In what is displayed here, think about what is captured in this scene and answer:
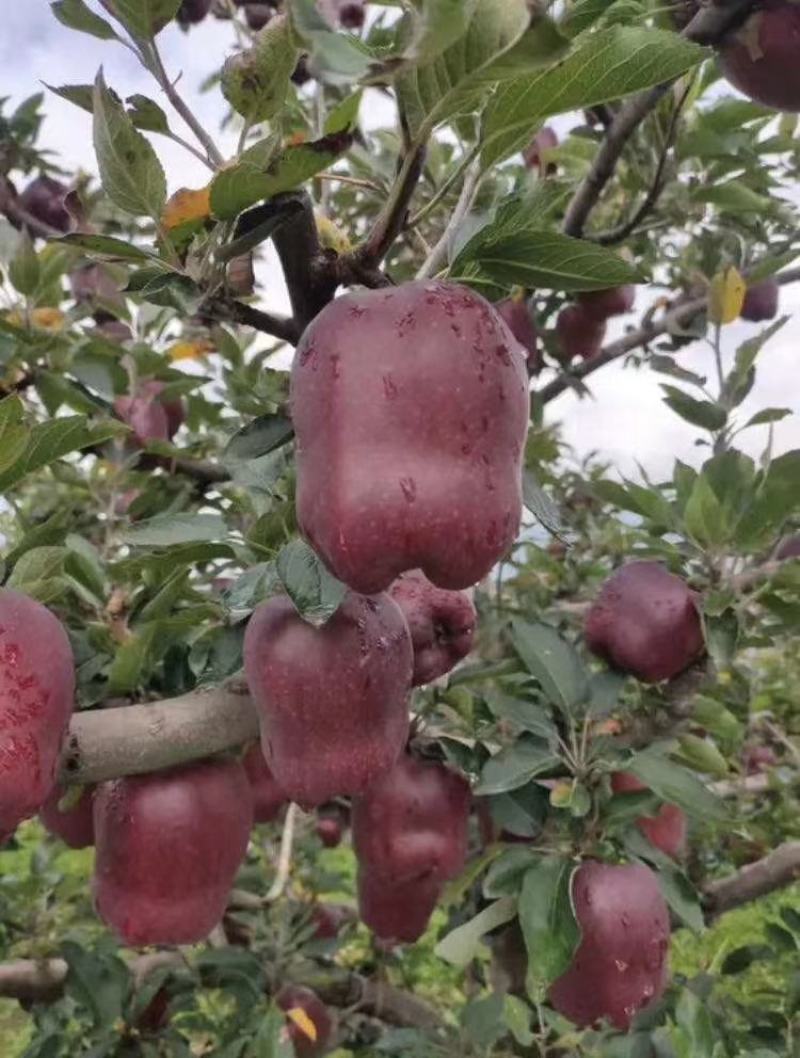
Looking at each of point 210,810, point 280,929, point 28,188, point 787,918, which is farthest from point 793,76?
point 28,188

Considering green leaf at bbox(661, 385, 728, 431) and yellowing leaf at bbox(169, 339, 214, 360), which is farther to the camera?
yellowing leaf at bbox(169, 339, 214, 360)

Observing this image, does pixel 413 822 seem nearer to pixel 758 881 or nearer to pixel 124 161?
pixel 758 881

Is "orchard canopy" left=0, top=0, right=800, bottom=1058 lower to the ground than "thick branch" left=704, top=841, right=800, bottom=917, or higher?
higher

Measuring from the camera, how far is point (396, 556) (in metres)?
0.47

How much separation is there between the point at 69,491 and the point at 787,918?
45.5 inches

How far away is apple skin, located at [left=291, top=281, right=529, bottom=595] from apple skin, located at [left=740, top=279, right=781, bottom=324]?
1.31m

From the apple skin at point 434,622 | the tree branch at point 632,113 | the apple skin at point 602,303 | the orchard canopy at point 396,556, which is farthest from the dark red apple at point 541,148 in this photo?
the apple skin at point 434,622

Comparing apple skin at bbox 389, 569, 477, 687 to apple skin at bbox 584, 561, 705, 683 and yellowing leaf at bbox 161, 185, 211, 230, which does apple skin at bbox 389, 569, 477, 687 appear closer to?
apple skin at bbox 584, 561, 705, 683

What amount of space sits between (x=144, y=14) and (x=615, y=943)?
2.48 feet

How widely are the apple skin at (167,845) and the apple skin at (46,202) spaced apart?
1.12 meters

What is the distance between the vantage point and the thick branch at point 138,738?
24.4 inches

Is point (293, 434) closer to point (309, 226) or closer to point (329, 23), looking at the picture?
point (309, 226)

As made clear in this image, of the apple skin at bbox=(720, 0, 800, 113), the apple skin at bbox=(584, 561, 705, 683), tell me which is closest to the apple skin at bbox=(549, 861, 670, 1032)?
the apple skin at bbox=(584, 561, 705, 683)

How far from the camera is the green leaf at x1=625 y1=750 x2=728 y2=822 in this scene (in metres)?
0.86
